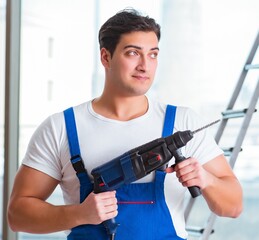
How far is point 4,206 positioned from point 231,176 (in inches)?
73.1

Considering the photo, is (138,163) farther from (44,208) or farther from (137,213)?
(44,208)

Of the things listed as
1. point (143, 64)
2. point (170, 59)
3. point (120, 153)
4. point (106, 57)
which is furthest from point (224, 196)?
point (170, 59)

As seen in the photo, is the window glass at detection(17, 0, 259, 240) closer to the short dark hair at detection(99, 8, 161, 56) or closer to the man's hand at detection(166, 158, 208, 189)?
the short dark hair at detection(99, 8, 161, 56)

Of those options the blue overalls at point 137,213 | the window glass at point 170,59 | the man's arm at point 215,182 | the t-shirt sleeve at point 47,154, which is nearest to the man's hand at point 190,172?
the man's arm at point 215,182

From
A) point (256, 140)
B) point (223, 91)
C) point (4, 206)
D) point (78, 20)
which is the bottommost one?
point (4, 206)

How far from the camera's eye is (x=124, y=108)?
5.35 feet

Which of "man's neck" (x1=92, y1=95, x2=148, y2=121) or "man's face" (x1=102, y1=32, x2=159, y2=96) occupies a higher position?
"man's face" (x1=102, y1=32, x2=159, y2=96)

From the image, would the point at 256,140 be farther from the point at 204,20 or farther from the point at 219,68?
the point at 204,20

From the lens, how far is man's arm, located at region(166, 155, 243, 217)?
142 centimetres

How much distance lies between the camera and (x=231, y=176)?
1.57m

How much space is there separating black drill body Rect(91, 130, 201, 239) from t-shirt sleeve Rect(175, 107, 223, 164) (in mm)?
130

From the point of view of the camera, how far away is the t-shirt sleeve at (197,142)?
1.58 metres

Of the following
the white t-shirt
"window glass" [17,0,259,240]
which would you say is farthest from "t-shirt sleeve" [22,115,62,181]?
"window glass" [17,0,259,240]

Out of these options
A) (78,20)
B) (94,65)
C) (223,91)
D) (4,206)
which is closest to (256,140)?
(223,91)
